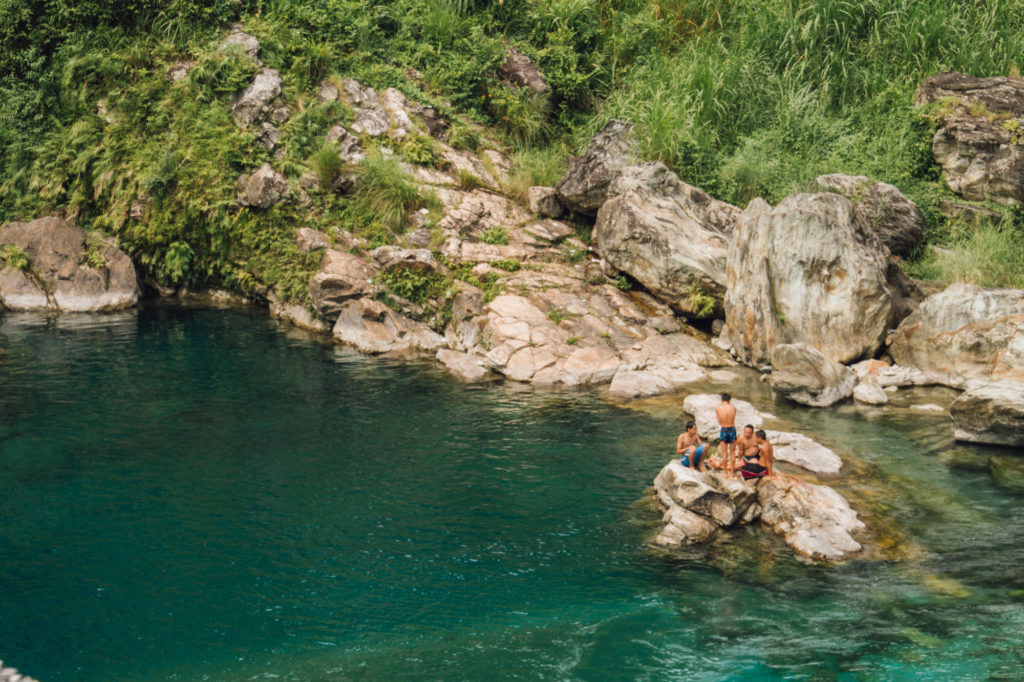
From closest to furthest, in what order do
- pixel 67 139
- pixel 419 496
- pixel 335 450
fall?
pixel 419 496 → pixel 335 450 → pixel 67 139

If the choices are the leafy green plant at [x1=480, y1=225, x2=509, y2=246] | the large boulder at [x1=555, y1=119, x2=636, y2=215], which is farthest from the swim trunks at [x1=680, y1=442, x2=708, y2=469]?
the large boulder at [x1=555, y1=119, x2=636, y2=215]

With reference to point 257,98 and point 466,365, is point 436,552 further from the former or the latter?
point 257,98

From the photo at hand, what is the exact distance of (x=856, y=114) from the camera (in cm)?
2534

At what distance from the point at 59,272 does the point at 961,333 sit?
23457mm

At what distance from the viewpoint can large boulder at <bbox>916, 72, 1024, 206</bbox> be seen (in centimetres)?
2178

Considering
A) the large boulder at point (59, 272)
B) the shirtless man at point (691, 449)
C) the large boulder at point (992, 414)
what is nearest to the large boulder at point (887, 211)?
the large boulder at point (992, 414)

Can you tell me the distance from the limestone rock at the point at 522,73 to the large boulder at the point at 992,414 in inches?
677

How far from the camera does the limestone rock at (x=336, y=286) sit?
2117 cm

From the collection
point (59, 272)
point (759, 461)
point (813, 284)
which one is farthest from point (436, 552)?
point (59, 272)

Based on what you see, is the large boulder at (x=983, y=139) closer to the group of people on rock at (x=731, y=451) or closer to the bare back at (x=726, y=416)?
the group of people on rock at (x=731, y=451)

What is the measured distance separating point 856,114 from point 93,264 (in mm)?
23780

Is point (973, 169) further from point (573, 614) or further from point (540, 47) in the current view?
point (573, 614)

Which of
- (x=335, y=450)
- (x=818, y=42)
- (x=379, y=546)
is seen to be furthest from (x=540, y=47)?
(x=379, y=546)

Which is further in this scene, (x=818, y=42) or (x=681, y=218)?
(x=818, y=42)
